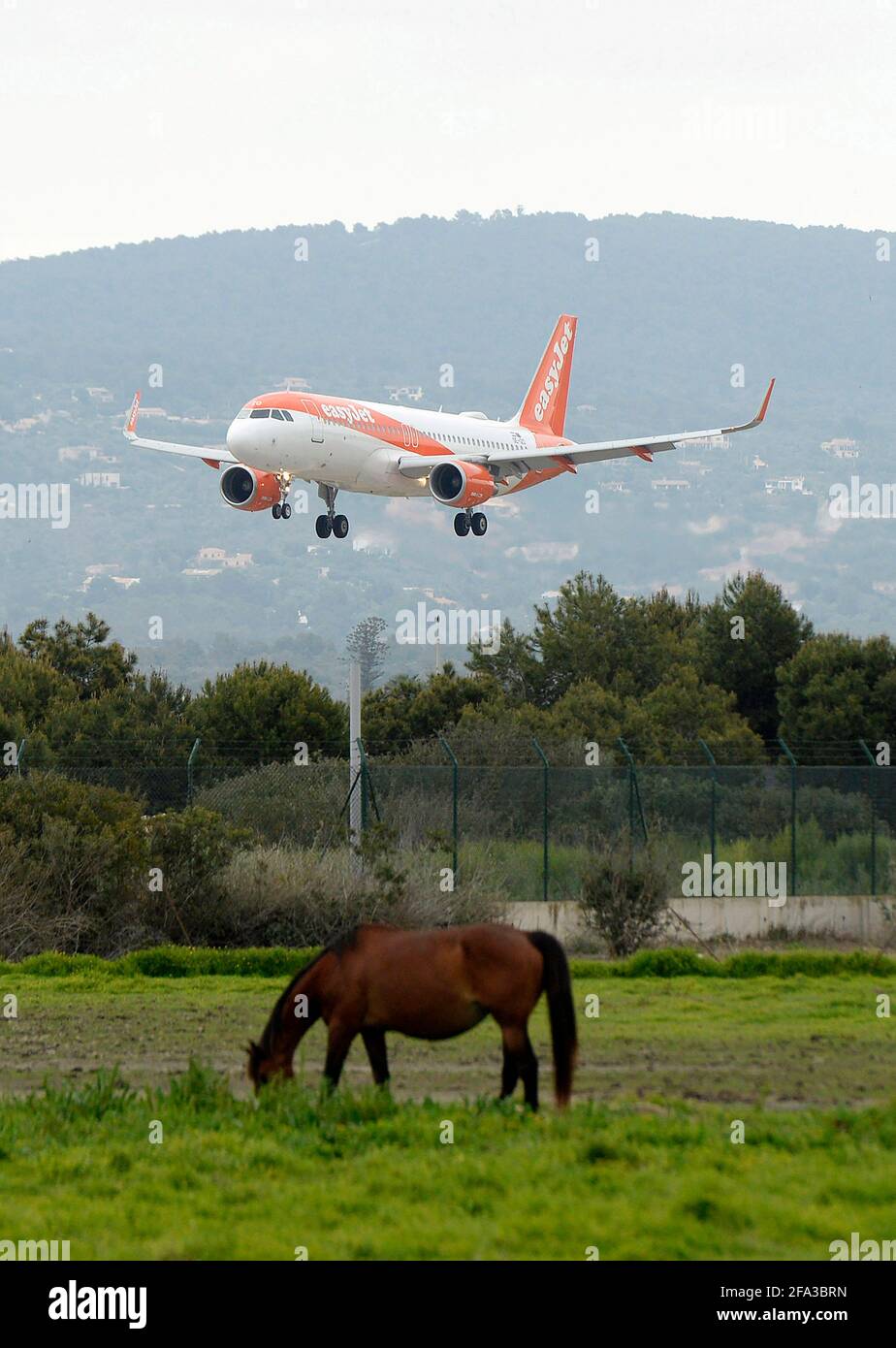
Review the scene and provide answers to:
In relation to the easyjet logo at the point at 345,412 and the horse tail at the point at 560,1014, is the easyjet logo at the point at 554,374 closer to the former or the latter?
the easyjet logo at the point at 345,412

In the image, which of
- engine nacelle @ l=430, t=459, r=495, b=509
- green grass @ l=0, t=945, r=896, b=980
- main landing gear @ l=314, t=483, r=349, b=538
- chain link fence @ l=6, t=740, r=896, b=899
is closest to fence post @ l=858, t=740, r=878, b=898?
chain link fence @ l=6, t=740, r=896, b=899

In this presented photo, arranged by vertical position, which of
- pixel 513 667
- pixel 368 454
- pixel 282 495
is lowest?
pixel 513 667

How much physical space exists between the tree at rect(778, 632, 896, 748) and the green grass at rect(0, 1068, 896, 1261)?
43850mm

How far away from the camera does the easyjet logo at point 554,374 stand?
71.5 metres

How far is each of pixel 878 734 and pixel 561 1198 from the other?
47.7 meters

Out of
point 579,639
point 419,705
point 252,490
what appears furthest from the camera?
point 579,639

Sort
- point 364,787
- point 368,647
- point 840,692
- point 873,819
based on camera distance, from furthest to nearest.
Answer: point 368,647
point 840,692
point 873,819
point 364,787

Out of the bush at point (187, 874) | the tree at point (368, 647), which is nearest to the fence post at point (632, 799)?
the bush at point (187, 874)

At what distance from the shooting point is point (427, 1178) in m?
9.48

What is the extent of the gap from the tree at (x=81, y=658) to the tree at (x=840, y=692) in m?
22.3

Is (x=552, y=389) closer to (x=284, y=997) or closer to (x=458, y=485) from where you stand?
(x=458, y=485)

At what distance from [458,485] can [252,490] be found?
19.3ft

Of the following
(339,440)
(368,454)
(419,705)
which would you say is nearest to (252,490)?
(339,440)

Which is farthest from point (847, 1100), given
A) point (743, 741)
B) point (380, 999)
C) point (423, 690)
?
point (423, 690)
